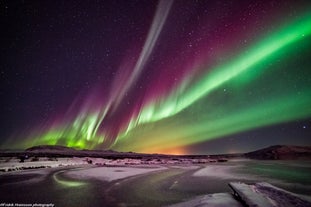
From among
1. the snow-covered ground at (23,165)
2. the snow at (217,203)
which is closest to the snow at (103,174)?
the snow-covered ground at (23,165)

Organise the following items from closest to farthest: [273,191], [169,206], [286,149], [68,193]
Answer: [169,206] < [273,191] < [68,193] < [286,149]

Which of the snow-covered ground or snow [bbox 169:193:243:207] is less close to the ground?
the snow-covered ground

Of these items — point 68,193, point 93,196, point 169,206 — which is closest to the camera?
point 169,206

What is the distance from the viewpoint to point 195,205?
9125 millimetres

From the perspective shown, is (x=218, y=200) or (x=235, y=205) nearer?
(x=235, y=205)

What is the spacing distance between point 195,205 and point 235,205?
1418mm

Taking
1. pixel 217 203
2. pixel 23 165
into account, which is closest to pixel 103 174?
pixel 23 165

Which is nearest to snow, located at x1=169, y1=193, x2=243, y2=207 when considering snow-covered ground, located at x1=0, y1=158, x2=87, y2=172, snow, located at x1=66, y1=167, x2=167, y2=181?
snow, located at x1=66, y1=167, x2=167, y2=181

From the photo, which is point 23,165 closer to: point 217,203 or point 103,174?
point 103,174

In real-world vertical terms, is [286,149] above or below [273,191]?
above

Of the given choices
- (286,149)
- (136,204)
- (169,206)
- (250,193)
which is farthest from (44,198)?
(286,149)

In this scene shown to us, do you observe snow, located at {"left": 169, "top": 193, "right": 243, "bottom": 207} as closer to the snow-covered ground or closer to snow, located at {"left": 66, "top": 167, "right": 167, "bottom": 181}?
snow, located at {"left": 66, "top": 167, "right": 167, "bottom": 181}

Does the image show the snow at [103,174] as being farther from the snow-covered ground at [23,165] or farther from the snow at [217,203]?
the snow at [217,203]

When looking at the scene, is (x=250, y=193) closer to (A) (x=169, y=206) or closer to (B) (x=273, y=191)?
(B) (x=273, y=191)
